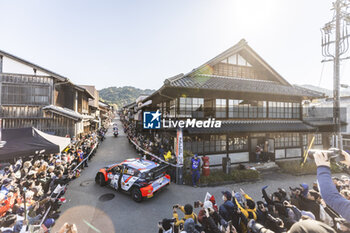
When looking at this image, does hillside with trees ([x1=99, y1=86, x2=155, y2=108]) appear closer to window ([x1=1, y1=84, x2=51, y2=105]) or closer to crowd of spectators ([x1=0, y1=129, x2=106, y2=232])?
window ([x1=1, y1=84, x2=51, y2=105])

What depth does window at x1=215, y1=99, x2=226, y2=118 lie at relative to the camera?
12039 millimetres

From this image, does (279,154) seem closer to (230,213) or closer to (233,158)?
(233,158)

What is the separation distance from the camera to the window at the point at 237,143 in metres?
12.6

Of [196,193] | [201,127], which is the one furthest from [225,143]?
[196,193]

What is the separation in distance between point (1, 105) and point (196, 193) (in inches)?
683

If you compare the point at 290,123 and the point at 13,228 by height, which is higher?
the point at 290,123

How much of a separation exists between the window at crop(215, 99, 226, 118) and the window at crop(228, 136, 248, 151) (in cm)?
224

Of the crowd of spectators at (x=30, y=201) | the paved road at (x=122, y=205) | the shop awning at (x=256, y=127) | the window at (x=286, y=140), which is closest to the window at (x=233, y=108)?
the shop awning at (x=256, y=127)

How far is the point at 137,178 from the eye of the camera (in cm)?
731

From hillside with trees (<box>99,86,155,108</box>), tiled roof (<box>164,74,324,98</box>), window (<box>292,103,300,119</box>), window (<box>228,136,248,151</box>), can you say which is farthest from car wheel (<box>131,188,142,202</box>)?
hillside with trees (<box>99,86,155,108</box>)

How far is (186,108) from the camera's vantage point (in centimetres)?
1135

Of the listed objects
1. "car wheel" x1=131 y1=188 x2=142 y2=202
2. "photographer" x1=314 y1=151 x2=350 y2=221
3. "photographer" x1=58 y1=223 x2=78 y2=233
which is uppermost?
"photographer" x1=314 y1=151 x2=350 y2=221

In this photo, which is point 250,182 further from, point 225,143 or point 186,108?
point 186,108

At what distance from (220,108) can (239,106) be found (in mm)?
2036
